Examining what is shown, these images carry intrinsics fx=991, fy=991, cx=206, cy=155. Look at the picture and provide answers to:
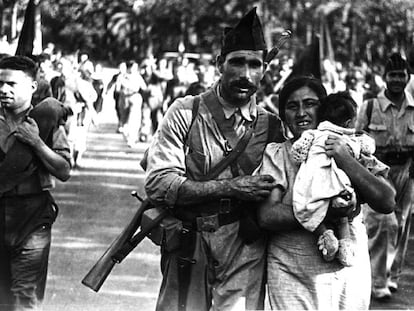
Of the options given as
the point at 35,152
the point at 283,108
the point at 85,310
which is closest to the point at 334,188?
the point at 283,108

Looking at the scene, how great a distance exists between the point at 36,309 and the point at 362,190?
8.03 feet

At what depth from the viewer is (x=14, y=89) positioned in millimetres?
5855

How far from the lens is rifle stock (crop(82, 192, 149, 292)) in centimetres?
505

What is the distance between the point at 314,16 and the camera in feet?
197

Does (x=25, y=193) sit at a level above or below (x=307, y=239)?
below

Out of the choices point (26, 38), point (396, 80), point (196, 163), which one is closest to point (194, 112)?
point (196, 163)

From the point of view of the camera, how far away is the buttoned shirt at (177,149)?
475 centimetres

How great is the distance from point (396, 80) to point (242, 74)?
441 centimetres

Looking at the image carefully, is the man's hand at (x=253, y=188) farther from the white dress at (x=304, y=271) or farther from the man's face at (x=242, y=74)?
the man's face at (x=242, y=74)

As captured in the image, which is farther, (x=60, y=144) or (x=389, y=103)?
(x=389, y=103)

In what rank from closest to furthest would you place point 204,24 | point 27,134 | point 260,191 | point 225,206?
point 260,191 < point 225,206 < point 27,134 < point 204,24

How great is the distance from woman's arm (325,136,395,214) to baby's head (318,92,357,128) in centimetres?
17

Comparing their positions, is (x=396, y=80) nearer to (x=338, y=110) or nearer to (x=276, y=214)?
(x=338, y=110)

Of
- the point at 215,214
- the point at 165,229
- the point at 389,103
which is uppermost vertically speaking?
the point at 389,103
